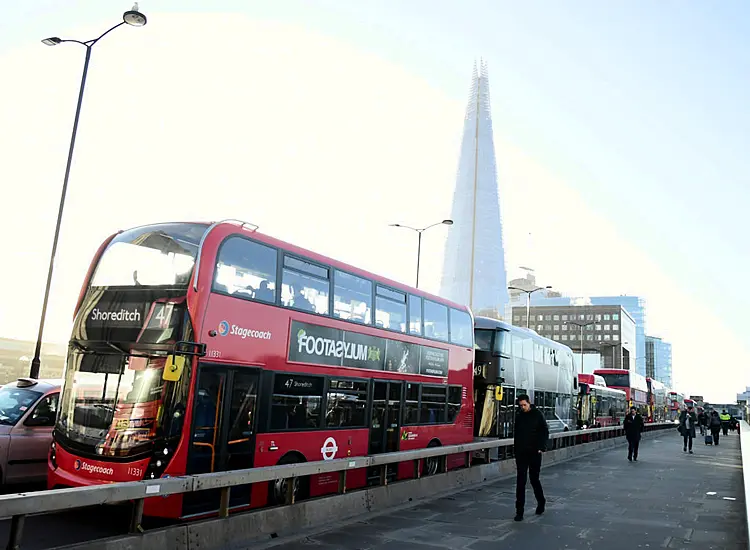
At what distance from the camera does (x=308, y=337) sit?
37.0 feet

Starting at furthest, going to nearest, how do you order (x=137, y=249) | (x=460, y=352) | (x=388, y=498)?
(x=460, y=352)
(x=388, y=498)
(x=137, y=249)

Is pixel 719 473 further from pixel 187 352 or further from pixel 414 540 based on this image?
pixel 187 352

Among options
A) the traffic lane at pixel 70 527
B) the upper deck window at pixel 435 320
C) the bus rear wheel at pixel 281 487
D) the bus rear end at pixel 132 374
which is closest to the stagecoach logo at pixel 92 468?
the bus rear end at pixel 132 374

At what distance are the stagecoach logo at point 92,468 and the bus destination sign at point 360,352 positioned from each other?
330 centimetres

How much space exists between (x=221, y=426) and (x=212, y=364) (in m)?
0.95

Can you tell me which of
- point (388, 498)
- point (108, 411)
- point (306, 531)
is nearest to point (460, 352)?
point (388, 498)

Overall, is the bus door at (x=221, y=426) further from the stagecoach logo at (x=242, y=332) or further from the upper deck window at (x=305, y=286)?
the upper deck window at (x=305, y=286)

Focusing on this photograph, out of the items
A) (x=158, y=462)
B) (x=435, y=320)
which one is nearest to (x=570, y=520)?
(x=435, y=320)

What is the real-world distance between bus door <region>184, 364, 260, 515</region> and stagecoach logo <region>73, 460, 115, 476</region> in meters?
1.01

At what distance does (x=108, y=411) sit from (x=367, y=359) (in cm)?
542

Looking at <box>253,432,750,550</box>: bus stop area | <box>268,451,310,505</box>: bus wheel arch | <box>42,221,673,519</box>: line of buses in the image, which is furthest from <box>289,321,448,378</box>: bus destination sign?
<box>253,432,750,550</box>: bus stop area

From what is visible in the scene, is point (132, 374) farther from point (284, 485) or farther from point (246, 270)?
point (284, 485)

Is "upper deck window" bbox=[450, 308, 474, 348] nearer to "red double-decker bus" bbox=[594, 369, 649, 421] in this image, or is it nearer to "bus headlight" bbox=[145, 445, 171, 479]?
"bus headlight" bbox=[145, 445, 171, 479]

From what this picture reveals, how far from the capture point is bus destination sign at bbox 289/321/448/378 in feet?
36.6
